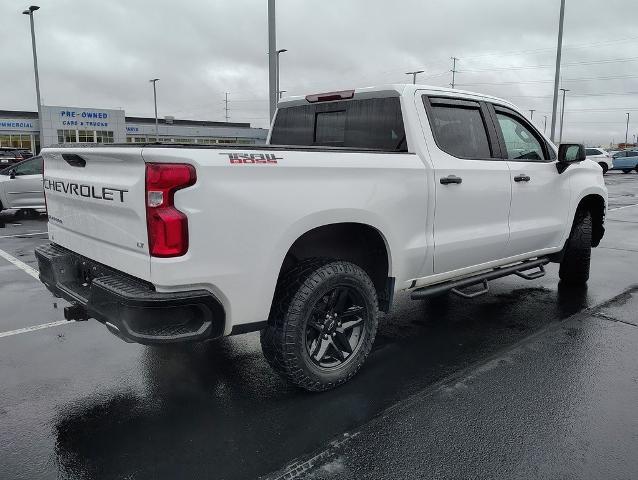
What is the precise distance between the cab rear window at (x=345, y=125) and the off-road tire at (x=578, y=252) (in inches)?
112

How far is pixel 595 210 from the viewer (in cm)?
609

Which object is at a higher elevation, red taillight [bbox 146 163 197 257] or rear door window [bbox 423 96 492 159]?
rear door window [bbox 423 96 492 159]

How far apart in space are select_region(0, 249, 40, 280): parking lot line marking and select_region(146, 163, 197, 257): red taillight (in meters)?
4.79

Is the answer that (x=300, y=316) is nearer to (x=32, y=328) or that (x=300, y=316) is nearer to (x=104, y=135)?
(x=32, y=328)

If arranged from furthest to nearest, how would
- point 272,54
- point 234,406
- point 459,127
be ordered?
point 272,54 → point 459,127 → point 234,406

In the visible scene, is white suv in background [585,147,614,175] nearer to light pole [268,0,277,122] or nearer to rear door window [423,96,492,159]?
light pole [268,0,277,122]

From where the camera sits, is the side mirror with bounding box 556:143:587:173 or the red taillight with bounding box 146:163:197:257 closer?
the red taillight with bounding box 146:163:197:257

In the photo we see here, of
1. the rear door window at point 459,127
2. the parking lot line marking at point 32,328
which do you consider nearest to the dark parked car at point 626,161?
the rear door window at point 459,127

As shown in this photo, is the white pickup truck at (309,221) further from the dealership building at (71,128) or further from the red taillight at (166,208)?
the dealership building at (71,128)

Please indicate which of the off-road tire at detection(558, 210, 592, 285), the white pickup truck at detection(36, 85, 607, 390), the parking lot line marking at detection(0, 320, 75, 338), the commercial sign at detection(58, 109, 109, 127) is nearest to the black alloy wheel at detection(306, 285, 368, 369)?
the white pickup truck at detection(36, 85, 607, 390)

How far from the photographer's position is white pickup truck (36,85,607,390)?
2.75 meters

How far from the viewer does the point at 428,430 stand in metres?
3.05

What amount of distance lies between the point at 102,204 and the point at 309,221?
1.19 metres

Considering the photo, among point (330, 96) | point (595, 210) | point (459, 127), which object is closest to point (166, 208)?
point (330, 96)
